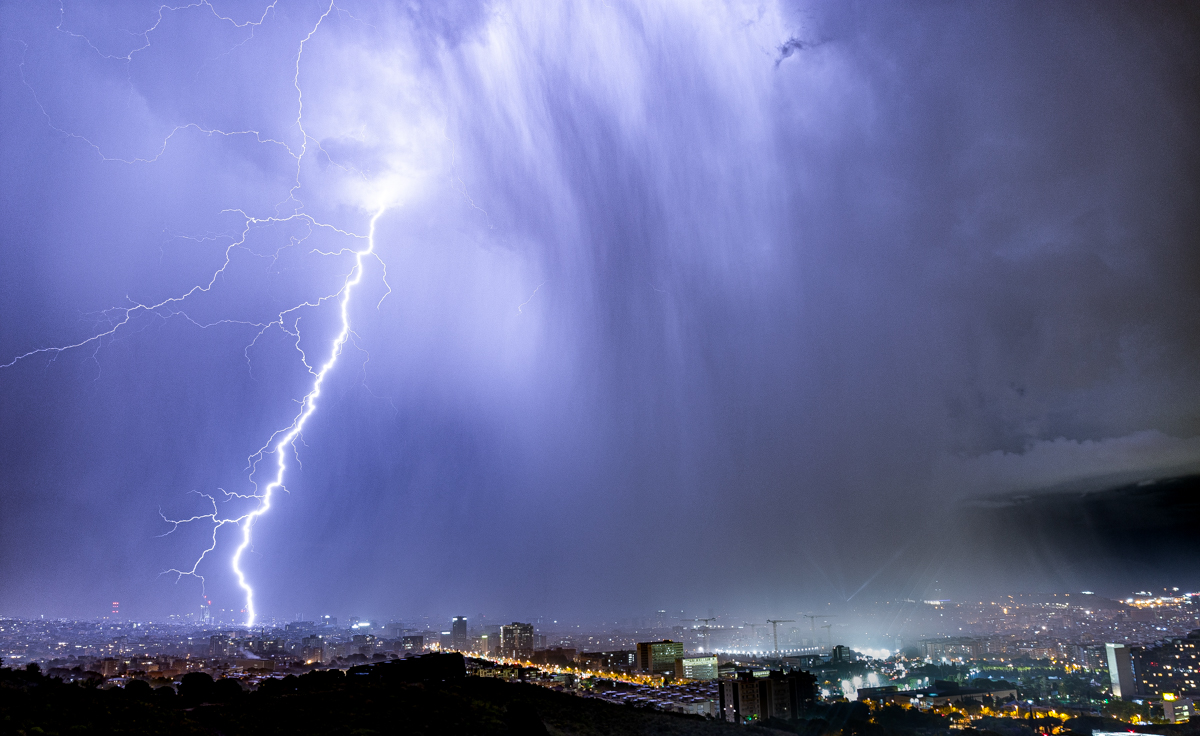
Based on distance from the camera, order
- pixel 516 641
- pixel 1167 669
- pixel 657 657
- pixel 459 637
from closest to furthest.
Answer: pixel 1167 669 < pixel 657 657 < pixel 516 641 < pixel 459 637

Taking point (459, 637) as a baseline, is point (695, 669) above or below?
above

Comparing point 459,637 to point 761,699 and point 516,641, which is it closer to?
Answer: point 516,641

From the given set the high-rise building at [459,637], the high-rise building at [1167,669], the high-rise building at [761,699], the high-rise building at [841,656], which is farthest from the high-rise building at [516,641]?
the high-rise building at [1167,669]

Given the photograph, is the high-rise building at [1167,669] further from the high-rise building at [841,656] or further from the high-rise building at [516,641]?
the high-rise building at [516,641]

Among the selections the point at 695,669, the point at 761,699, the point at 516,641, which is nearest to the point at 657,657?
the point at 695,669

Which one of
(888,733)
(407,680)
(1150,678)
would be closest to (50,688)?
(407,680)

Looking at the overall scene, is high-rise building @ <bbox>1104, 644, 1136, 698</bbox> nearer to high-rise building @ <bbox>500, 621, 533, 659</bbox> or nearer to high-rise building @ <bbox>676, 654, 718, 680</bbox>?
high-rise building @ <bbox>676, 654, 718, 680</bbox>

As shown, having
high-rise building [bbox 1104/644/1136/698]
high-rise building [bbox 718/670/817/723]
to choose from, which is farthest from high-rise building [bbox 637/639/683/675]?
high-rise building [bbox 1104/644/1136/698]

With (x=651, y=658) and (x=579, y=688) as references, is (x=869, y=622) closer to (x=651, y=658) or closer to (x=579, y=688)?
(x=651, y=658)
